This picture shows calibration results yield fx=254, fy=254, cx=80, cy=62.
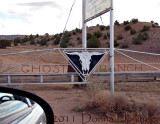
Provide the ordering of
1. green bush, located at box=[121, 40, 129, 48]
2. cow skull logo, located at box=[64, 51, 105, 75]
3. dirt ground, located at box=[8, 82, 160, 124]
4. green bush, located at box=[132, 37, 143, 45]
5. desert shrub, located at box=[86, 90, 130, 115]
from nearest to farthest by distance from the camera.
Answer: dirt ground, located at box=[8, 82, 160, 124]
desert shrub, located at box=[86, 90, 130, 115]
cow skull logo, located at box=[64, 51, 105, 75]
green bush, located at box=[121, 40, 129, 48]
green bush, located at box=[132, 37, 143, 45]

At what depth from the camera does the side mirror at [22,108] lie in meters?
3.40

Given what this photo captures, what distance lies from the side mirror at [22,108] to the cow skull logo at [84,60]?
22.4 ft

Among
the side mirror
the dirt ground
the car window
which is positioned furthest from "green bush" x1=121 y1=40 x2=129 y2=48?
the car window

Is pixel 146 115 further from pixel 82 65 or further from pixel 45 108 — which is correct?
pixel 82 65

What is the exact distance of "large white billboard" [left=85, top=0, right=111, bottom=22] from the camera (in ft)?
30.7

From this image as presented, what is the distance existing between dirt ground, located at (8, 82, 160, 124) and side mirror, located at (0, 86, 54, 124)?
329cm

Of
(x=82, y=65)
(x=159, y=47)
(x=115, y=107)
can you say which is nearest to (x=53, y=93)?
(x=82, y=65)

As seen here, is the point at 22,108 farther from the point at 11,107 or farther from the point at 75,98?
the point at 75,98

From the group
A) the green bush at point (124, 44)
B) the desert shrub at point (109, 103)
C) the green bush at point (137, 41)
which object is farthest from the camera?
the green bush at point (137, 41)

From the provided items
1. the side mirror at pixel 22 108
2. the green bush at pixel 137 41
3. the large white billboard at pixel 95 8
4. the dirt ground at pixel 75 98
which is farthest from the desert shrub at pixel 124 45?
the side mirror at pixel 22 108

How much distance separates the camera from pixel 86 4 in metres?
11.8

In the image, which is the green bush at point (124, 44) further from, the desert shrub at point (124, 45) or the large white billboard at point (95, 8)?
the large white billboard at point (95, 8)

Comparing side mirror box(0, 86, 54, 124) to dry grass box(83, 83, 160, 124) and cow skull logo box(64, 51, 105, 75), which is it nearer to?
dry grass box(83, 83, 160, 124)

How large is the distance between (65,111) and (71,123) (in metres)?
1.14
